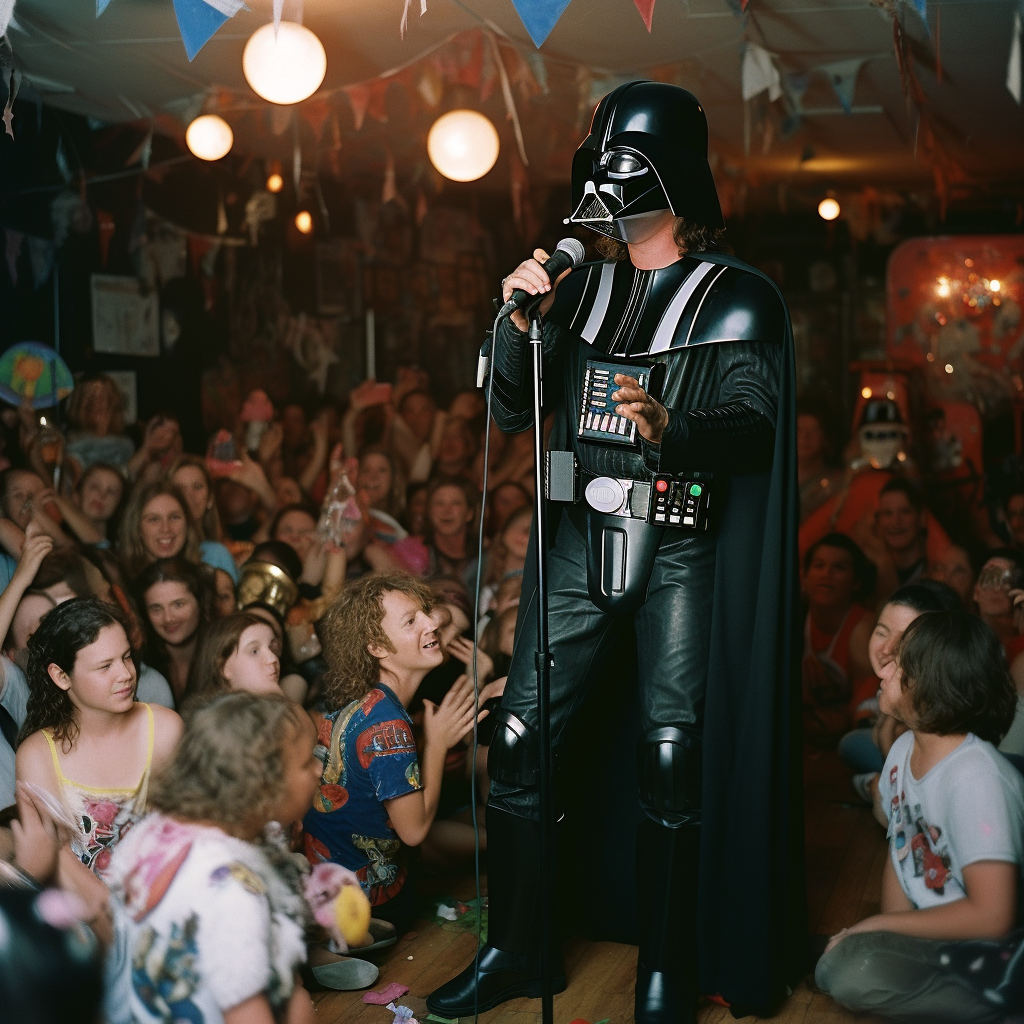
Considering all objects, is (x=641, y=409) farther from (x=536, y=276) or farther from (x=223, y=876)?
(x=223, y=876)

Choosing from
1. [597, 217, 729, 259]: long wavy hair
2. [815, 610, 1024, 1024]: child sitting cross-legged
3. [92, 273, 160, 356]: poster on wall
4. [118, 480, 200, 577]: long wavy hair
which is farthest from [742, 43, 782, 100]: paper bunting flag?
[92, 273, 160, 356]: poster on wall

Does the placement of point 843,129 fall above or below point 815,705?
above

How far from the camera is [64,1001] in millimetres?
1556

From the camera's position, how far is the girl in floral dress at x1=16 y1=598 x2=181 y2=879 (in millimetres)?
2467

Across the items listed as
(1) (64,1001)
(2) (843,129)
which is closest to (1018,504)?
(2) (843,129)

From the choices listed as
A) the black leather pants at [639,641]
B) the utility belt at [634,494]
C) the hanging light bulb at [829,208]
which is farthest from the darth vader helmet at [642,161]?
the hanging light bulb at [829,208]

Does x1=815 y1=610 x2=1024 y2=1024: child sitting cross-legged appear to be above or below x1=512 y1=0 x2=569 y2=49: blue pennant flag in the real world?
below

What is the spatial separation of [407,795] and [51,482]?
99.9 inches

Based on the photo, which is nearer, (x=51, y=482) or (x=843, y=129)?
(x=51, y=482)

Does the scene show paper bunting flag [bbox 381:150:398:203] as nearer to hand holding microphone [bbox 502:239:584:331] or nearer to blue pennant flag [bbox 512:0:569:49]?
blue pennant flag [bbox 512:0:569:49]

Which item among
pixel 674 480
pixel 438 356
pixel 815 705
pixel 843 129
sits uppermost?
pixel 843 129

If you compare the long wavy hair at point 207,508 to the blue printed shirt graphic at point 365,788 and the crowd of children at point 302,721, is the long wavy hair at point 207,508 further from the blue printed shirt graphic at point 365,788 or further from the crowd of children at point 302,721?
the blue printed shirt graphic at point 365,788

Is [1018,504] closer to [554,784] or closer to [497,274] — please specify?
[554,784]

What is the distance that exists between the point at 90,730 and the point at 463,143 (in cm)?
234
